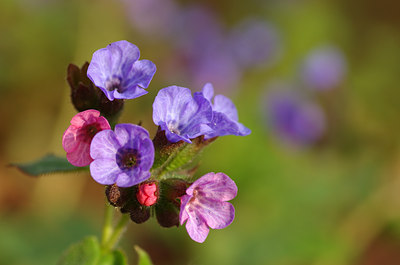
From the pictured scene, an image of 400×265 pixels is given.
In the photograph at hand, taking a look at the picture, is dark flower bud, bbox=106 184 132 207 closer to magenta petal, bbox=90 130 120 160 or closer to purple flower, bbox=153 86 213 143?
magenta petal, bbox=90 130 120 160

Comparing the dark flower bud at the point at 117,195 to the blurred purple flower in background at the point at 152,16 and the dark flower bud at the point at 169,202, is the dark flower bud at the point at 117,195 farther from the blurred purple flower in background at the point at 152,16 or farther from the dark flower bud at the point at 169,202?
the blurred purple flower in background at the point at 152,16

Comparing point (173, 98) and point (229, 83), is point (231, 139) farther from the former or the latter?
point (173, 98)

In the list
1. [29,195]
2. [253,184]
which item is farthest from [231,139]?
[29,195]

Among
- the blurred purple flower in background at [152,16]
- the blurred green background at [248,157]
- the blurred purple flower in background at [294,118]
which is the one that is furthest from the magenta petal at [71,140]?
the blurred purple flower in background at [152,16]

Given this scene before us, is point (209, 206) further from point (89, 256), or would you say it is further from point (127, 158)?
point (89, 256)

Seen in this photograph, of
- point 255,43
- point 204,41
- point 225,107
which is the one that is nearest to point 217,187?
point 225,107

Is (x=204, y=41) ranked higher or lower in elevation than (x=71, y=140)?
lower
